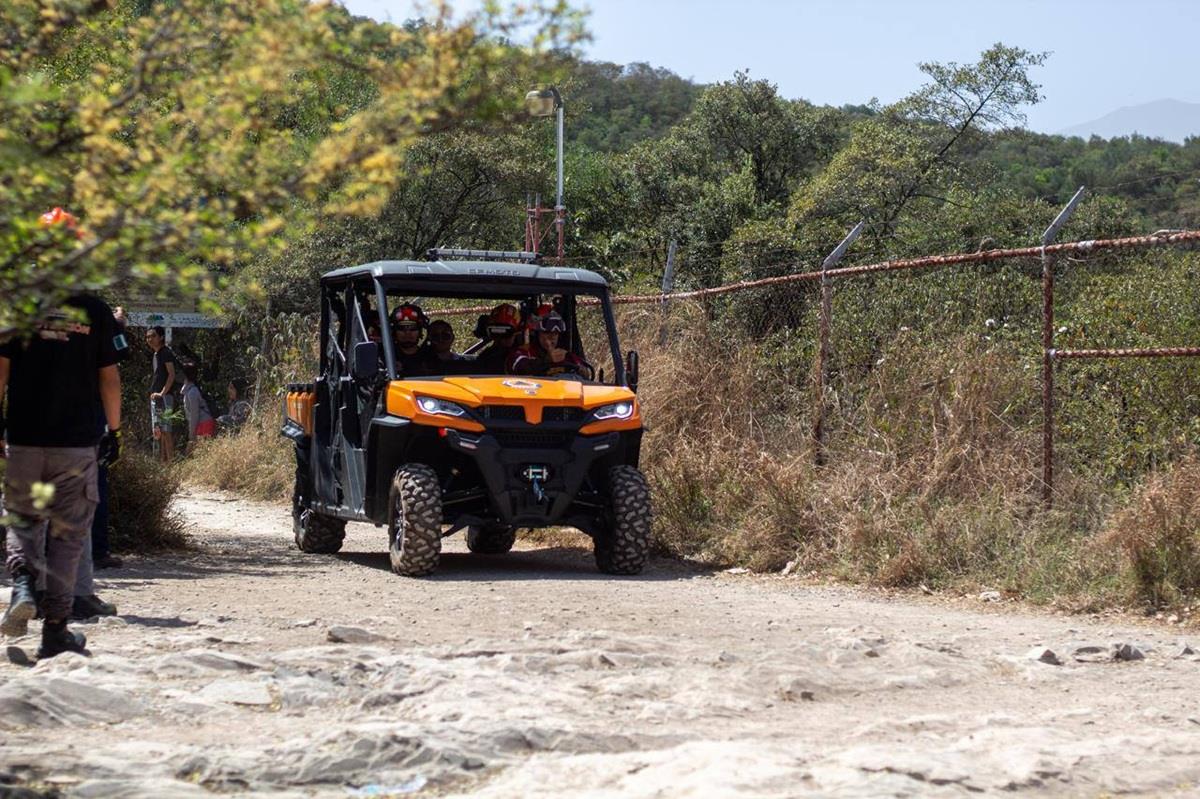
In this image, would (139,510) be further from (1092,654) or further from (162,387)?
(162,387)

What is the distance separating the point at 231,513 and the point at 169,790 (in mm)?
12626

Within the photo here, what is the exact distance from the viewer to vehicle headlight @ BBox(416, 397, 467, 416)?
11094 mm

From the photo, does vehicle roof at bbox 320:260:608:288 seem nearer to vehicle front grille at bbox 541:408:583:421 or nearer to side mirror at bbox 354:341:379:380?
side mirror at bbox 354:341:379:380

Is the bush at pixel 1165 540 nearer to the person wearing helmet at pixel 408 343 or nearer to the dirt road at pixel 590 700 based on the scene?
the dirt road at pixel 590 700

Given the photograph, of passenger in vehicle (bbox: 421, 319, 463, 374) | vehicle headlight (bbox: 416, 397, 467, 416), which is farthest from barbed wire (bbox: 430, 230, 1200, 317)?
vehicle headlight (bbox: 416, 397, 467, 416)

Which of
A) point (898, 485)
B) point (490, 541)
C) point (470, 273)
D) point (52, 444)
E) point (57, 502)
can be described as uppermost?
point (470, 273)

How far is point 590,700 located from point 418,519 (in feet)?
15.5

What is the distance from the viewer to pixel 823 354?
12.8 meters

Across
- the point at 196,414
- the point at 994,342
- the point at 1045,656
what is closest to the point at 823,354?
the point at 994,342

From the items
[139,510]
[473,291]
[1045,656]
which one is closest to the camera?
[1045,656]

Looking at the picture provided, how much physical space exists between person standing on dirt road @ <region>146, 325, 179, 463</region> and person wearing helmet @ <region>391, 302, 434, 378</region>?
7.09 metres

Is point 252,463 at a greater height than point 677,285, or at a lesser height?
lesser

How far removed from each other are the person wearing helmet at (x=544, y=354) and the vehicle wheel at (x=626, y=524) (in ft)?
3.38

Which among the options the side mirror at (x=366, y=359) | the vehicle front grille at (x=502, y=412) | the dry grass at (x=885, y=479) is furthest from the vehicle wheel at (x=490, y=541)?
the side mirror at (x=366, y=359)
